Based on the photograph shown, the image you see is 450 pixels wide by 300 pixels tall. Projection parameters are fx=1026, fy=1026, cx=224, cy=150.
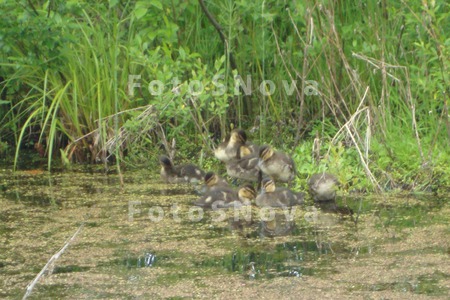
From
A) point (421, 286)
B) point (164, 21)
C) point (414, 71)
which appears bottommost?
point (421, 286)

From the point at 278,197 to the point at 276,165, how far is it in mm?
483

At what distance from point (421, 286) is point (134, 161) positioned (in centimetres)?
379

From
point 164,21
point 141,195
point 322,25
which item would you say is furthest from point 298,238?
point 164,21

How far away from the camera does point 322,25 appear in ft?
23.8

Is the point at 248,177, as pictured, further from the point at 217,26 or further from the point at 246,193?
the point at 217,26

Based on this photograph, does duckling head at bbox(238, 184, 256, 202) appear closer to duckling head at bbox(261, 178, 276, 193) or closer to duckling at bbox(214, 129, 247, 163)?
duckling head at bbox(261, 178, 276, 193)

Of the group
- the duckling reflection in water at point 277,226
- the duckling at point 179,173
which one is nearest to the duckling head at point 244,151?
the duckling at point 179,173

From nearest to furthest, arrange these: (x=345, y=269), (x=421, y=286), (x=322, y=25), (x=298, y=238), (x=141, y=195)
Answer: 1. (x=421, y=286)
2. (x=345, y=269)
3. (x=298, y=238)
4. (x=141, y=195)
5. (x=322, y=25)

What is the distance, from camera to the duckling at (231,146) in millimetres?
7207

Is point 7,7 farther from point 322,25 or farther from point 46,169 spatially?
point 322,25

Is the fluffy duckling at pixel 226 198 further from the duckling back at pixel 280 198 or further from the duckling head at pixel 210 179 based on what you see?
the duckling head at pixel 210 179

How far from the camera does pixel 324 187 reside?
6273 mm

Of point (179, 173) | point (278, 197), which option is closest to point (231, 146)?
point (179, 173)

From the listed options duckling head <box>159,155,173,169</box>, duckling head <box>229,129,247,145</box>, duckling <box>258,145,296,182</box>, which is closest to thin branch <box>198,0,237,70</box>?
duckling head <box>229,129,247,145</box>
